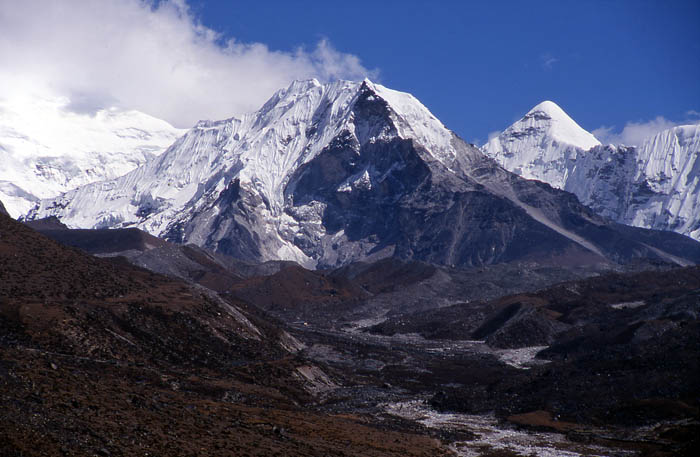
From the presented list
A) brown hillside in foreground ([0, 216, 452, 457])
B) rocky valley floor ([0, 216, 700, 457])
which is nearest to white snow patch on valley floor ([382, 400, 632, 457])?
rocky valley floor ([0, 216, 700, 457])

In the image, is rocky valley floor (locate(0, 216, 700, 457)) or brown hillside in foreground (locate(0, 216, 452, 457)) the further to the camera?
rocky valley floor (locate(0, 216, 700, 457))

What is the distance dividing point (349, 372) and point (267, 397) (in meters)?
45.0

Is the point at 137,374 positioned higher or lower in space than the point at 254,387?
lower

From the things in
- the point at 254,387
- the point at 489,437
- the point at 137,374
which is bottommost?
the point at 137,374

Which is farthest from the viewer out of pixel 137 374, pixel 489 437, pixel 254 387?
pixel 254 387

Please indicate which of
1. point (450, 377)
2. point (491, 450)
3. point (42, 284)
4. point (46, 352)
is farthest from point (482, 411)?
point (42, 284)

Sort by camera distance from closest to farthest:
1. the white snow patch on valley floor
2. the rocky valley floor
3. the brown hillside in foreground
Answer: the brown hillside in foreground, the rocky valley floor, the white snow patch on valley floor

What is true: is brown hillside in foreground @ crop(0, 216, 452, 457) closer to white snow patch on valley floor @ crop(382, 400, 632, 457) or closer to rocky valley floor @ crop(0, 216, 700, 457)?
rocky valley floor @ crop(0, 216, 700, 457)

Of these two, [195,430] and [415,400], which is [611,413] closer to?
[415,400]

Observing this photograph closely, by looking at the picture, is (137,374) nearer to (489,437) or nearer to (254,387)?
(254,387)

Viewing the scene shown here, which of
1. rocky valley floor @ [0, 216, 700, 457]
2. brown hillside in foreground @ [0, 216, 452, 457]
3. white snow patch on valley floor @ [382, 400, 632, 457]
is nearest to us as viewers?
brown hillside in foreground @ [0, 216, 452, 457]

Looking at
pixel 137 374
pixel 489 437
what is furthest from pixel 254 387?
pixel 489 437

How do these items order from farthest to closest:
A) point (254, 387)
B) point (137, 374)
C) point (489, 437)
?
point (254, 387)
point (489, 437)
point (137, 374)

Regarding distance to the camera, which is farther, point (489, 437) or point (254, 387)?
point (254, 387)
